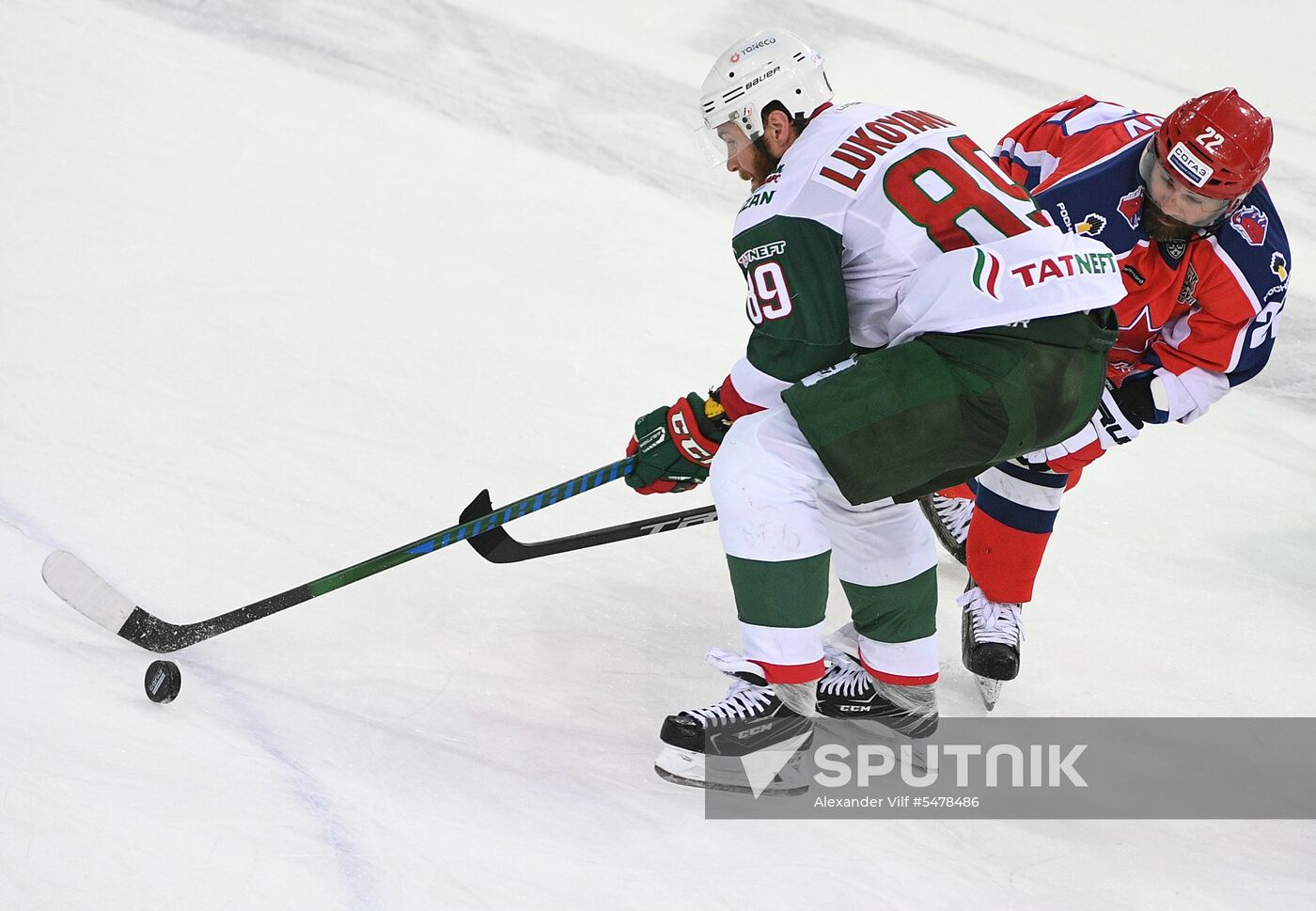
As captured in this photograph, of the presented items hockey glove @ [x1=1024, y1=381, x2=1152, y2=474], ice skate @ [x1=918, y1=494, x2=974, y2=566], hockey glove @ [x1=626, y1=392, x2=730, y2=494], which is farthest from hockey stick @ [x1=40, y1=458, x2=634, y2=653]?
ice skate @ [x1=918, y1=494, x2=974, y2=566]

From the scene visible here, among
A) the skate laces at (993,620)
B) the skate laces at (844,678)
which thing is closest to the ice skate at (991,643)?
the skate laces at (993,620)

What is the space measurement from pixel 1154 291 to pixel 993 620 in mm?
714

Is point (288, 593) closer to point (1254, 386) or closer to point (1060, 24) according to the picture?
point (1254, 386)

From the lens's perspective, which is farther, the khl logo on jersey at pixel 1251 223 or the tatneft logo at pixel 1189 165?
the khl logo on jersey at pixel 1251 223

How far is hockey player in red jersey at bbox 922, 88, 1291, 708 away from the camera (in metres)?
2.31

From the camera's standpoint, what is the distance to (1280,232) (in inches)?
96.3

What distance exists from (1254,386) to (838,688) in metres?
2.15

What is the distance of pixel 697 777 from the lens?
83.5 inches

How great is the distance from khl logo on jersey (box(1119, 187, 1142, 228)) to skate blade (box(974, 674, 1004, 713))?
930mm

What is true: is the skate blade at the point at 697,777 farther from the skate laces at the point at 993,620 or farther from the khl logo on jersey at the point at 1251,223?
the khl logo on jersey at the point at 1251,223

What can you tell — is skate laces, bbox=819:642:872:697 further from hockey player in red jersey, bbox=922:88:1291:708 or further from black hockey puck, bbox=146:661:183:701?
black hockey puck, bbox=146:661:183:701

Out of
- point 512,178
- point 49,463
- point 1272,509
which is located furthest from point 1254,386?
point 49,463

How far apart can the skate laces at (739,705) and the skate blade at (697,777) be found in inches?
2.8

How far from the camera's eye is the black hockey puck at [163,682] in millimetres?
2096
